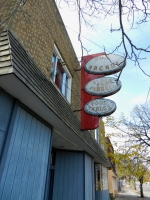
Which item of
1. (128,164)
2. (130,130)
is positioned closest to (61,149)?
(130,130)

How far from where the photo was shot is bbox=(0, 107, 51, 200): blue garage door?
2765 millimetres

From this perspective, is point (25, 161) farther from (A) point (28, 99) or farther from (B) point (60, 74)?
(B) point (60, 74)

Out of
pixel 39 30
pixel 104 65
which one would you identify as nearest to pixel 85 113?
pixel 104 65

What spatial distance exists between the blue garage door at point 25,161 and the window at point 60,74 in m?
2.16

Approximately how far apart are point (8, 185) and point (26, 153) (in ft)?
2.25

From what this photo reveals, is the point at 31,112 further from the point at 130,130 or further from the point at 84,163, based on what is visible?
the point at 130,130

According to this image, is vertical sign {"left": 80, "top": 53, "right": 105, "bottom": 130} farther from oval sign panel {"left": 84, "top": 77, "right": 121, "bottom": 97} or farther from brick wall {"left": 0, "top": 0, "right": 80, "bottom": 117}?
brick wall {"left": 0, "top": 0, "right": 80, "bottom": 117}

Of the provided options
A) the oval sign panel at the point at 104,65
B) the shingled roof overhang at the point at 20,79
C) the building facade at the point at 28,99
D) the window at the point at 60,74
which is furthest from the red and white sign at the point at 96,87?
the shingled roof overhang at the point at 20,79

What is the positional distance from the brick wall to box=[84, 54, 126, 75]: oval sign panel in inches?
43.0

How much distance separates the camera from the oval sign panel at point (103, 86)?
5.22 meters

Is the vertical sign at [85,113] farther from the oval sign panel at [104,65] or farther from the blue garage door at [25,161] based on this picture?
the blue garage door at [25,161]

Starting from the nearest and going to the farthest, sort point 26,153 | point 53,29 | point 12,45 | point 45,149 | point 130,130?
1. point 12,45
2. point 26,153
3. point 45,149
4. point 53,29
5. point 130,130

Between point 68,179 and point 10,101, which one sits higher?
point 10,101

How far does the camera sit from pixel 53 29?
5.50m
